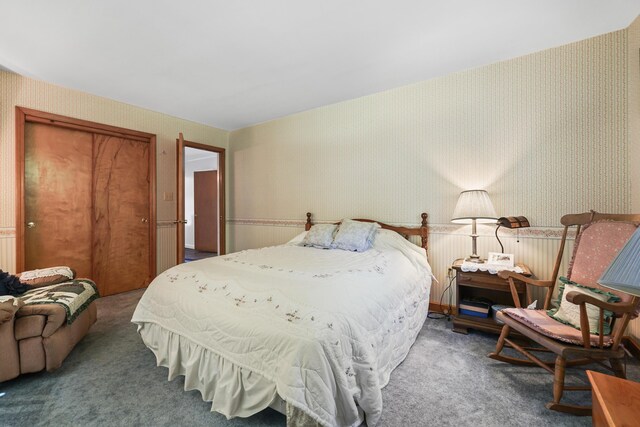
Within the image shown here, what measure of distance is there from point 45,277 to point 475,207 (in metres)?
3.83

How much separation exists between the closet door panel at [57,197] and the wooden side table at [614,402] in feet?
15.1

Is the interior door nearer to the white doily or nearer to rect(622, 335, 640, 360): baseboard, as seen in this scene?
the white doily

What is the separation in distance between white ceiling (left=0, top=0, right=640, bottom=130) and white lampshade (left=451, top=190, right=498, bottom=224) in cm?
129

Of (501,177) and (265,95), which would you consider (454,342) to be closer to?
(501,177)

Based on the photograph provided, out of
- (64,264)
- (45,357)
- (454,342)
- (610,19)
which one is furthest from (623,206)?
(64,264)

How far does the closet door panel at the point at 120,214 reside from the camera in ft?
11.8

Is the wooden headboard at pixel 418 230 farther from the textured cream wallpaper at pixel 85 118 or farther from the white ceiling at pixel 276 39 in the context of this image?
the textured cream wallpaper at pixel 85 118

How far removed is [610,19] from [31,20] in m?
4.33

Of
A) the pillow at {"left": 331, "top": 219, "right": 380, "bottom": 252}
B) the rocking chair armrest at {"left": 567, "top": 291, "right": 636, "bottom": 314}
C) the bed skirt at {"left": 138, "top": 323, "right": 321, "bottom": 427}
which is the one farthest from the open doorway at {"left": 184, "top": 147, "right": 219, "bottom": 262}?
the rocking chair armrest at {"left": 567, "top": 291, "right": 636, "bottom": 314}

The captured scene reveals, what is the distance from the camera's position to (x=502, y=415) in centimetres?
151

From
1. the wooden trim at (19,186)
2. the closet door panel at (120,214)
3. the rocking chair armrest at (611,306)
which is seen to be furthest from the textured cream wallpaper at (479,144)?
the wooden trim at (19,186)

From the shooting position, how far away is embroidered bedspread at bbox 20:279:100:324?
196 cm

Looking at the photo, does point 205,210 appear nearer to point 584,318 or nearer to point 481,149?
point 481,149

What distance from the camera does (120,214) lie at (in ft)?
12.4
